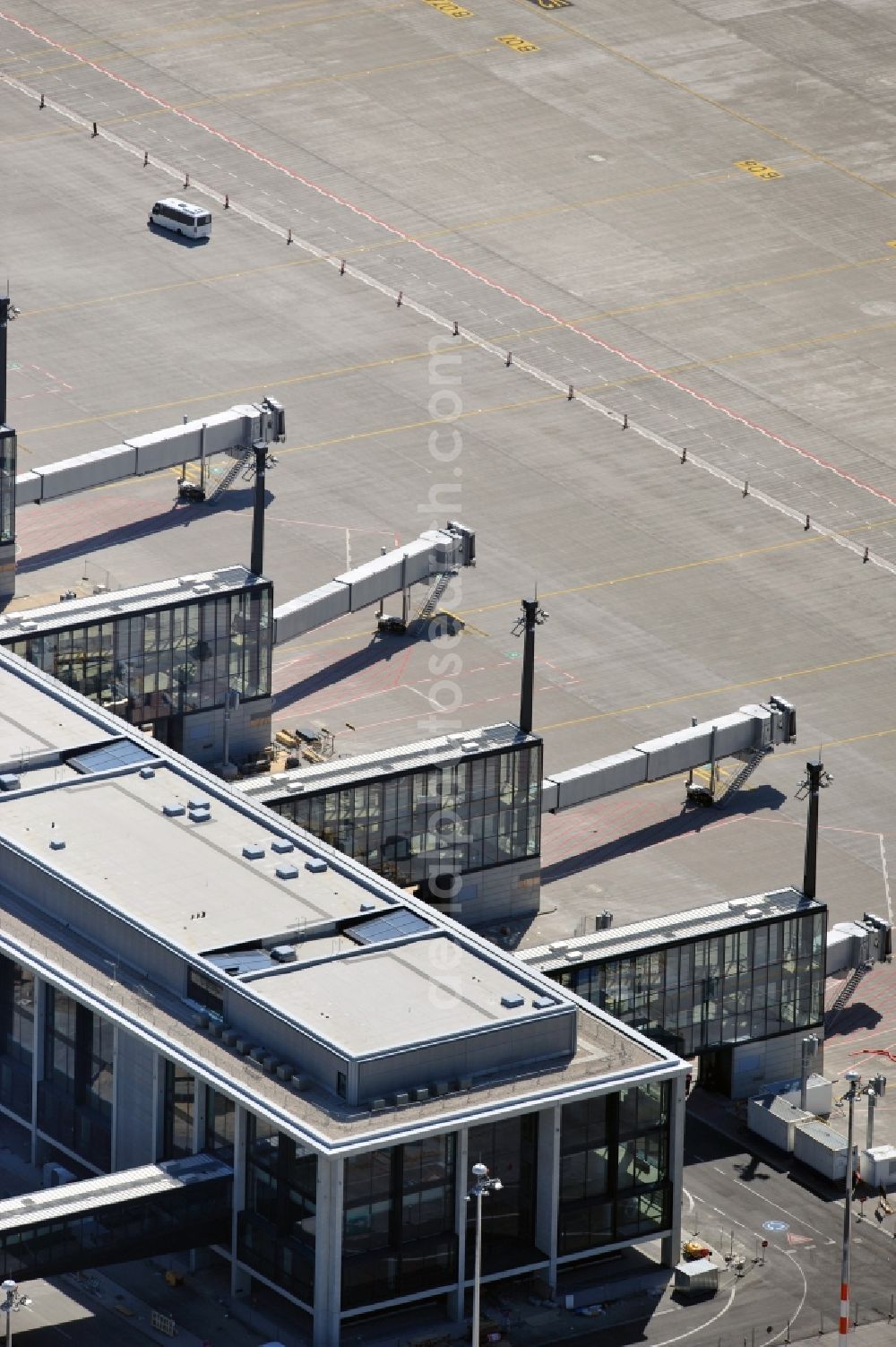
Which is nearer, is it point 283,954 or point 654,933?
point 283,954

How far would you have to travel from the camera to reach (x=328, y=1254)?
17512 cm

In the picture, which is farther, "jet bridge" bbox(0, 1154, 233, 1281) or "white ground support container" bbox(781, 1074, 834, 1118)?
"white ground support container" bbox(781, 1074, 834, 1118)

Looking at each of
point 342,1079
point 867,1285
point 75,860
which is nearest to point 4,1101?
point 75,860

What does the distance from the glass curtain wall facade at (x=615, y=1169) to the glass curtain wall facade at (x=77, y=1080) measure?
845 inches

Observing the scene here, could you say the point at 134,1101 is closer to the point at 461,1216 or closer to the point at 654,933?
the point at 461,1216

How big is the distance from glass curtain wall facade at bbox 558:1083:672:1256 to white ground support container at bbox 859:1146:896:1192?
489 inches

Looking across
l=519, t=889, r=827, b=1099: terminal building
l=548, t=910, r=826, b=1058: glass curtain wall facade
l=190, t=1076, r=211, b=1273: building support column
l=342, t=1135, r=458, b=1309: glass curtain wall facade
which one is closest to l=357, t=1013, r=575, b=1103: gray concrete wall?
l=342, t=1135, r=458, b=1309: glass curtain wall facade

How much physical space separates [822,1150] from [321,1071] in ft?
92.0

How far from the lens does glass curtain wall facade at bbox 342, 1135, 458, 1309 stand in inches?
6905

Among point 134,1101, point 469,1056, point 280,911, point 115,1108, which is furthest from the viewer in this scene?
point 280,911

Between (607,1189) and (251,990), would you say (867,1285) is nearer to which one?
(607,1189)

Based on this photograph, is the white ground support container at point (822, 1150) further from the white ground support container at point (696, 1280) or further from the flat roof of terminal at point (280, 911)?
the flat roof of terminal at point (280, 911)

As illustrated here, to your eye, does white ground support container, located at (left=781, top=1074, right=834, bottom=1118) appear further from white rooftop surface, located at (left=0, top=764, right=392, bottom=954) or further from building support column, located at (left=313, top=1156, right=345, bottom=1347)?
building support column, located at (left=313, top=1156, right=345, bottom=1347)

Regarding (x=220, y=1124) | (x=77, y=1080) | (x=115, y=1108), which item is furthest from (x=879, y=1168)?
(x=77, y=1080)
